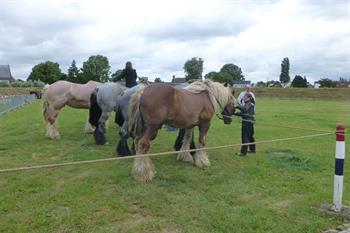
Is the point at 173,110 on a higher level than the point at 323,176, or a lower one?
higher

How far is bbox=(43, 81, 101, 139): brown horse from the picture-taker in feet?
35.4

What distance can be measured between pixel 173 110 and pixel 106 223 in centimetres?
284

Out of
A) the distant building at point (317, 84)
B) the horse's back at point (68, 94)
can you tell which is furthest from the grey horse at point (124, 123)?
the distant building at point (317, 84)

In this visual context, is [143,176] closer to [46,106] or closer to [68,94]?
[68,94]

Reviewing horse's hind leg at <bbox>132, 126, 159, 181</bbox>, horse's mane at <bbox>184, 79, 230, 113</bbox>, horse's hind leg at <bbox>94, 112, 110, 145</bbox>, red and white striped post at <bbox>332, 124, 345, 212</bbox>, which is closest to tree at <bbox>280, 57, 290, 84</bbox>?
horse's hind leg at <bbox>94, 112, 110, 145</bbox>

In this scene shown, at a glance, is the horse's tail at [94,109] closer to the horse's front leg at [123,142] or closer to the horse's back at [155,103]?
the horse's front leg at [123,142]

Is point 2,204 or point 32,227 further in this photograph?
point 2,204

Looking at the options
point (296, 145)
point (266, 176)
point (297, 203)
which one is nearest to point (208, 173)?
point (266, 176)

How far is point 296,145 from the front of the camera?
1069 centimetres

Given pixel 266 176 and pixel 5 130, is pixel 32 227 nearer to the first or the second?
pixel 266 176

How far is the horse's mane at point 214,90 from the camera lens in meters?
7.70

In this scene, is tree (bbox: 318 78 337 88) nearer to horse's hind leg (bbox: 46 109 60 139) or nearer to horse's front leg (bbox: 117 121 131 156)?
horse's hind leg (bbox: 46 109 60 139)

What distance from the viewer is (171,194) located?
225 inches

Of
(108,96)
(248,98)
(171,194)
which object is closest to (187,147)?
(248,98)
